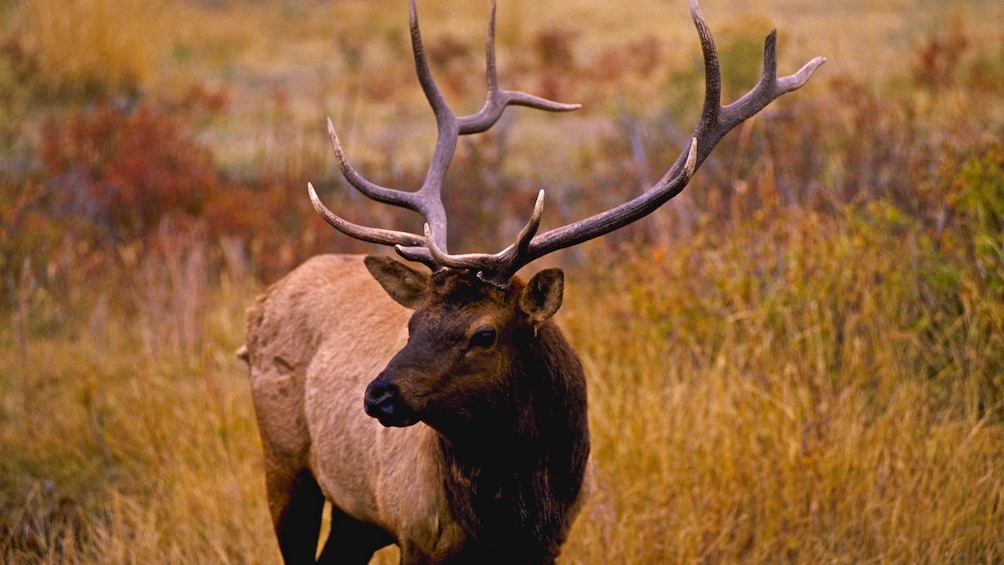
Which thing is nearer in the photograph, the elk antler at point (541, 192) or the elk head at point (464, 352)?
the elk head at point (464, 352)

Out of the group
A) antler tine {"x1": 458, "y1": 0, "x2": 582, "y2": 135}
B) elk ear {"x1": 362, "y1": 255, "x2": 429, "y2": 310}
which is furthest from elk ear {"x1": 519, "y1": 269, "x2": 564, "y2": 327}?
antler tine {"x1": 458, "y1": 0, "x2": 582, "y2": 135}

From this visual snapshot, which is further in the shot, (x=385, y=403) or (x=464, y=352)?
(x=464, y=352)

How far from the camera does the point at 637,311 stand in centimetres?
633

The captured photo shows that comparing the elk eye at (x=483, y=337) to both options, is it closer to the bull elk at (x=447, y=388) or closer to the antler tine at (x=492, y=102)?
the bull elk at (x=447, y=388)

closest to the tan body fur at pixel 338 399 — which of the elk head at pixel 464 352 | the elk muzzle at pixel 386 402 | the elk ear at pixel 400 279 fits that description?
the elk ear at pixel 400 279

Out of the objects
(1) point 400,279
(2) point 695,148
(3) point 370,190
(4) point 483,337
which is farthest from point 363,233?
(2) point 695,148

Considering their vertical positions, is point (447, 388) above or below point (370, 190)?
below

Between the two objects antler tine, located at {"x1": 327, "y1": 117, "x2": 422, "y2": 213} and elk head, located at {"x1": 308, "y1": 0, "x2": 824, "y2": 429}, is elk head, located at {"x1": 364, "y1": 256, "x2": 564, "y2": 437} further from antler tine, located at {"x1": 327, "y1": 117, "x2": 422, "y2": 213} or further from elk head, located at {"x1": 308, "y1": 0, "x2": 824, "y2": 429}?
antler tine, located at {"x1": 327, "y1": 117, "x2": 422, "y2": 213}

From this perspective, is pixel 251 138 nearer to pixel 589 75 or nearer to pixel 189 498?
pixel 589 75

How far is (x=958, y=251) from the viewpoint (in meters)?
5.60

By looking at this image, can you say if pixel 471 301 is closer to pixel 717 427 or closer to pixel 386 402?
pixel 386 402

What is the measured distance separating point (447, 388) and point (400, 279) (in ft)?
1.63

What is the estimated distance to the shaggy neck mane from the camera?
3.62 metres

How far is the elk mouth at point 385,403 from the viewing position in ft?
10.7
